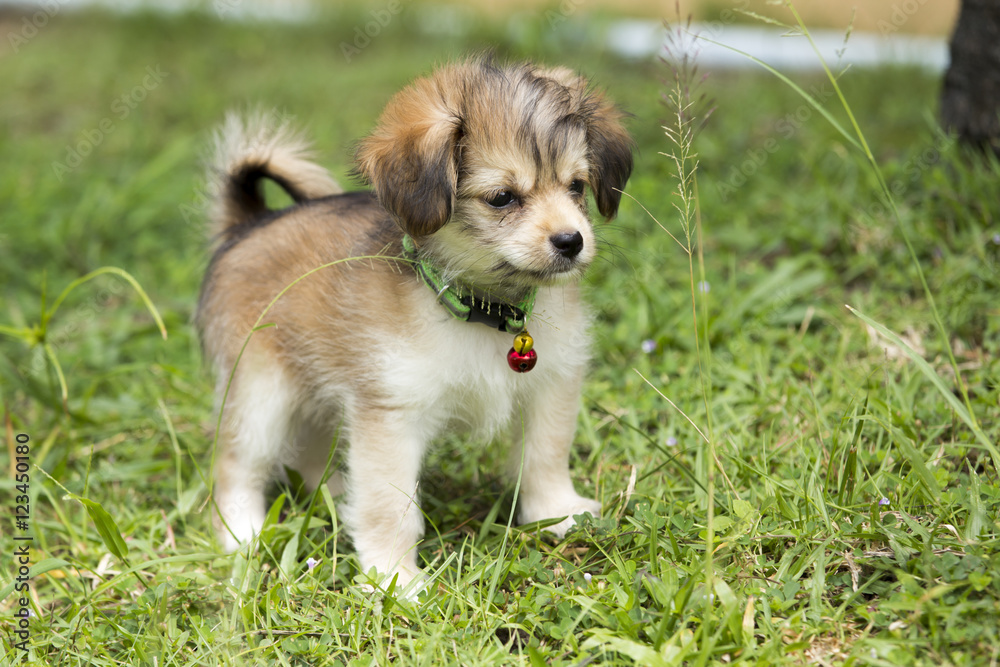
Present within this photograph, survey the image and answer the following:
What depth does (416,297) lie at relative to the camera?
8.97ft

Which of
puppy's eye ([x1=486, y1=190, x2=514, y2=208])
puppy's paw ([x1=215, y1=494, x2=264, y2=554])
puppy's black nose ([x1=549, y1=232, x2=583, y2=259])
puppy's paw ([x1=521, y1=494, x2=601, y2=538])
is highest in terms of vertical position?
puppy's eye ([x1=486, y1=190, x2=514, y2=208])

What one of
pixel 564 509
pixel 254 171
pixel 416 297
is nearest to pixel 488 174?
pixel 416 297

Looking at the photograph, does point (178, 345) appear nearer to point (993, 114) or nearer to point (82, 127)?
point (82, 127)

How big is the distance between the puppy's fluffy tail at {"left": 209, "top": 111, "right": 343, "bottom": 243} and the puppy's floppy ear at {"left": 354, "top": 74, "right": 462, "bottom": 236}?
106 cm

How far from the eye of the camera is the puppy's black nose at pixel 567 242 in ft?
7.95

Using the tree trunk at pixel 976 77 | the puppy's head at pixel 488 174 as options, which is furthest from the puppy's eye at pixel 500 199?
the tree trunk at pixel 976 77

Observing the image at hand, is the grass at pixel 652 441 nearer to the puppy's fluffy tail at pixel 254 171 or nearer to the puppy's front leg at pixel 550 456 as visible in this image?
the puppy's front leg at pixel 550 456

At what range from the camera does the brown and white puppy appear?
2518mm

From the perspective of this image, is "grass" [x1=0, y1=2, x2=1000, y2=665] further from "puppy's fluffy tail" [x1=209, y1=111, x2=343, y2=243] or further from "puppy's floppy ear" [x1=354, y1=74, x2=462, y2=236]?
"puppy's floppy ear" [x1=354, y1=74, x2=462, y2=236]

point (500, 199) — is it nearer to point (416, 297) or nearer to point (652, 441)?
point (416, 297)

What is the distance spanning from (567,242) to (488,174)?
331 millimetres

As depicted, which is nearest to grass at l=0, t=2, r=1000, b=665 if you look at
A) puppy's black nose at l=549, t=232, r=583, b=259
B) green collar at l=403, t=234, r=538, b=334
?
puppy's black nose at l=549, t=232, r=583, b=259

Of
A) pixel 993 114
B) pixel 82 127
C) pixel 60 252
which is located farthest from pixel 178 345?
pixel 993 114

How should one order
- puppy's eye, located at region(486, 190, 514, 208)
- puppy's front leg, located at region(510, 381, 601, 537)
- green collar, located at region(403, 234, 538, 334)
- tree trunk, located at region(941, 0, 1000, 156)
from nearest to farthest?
puppy's eye, located at region(486, 190, 514, 208) → green collar, located at region(403, 234, 538, 334) → puppy's front leg, located at region(510, 381, 601, 537) → tree trunk, located at region(941, 0, 1000, 156)
